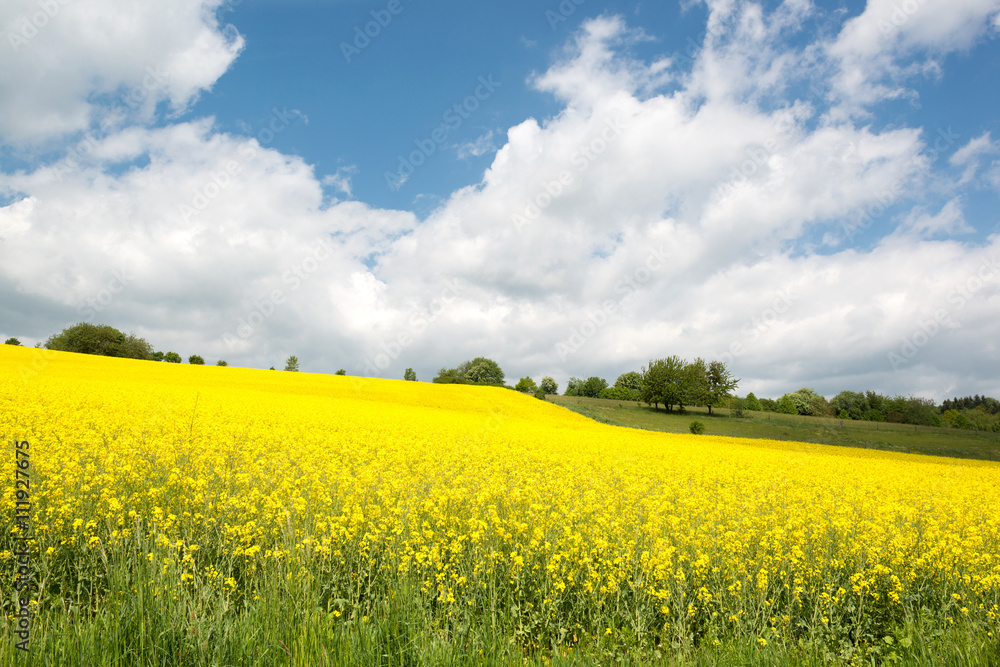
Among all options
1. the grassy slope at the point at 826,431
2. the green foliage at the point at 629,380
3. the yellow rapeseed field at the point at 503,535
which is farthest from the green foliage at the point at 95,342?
the green foliage at the point at 629,380

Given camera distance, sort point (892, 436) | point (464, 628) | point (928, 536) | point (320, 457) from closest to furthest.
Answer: point (464, 628) < point (928, 536) < point (320, 457) < point (892, 436)

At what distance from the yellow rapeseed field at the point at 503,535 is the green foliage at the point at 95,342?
7597 centimetres

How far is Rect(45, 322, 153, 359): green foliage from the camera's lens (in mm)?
70438

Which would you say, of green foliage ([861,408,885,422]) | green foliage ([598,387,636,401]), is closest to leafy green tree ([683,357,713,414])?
green foliage ([598,387,636,401])

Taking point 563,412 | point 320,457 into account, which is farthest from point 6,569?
point 563,412

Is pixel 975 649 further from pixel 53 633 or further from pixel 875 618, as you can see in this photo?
pixel 53 633

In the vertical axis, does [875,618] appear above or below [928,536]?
below

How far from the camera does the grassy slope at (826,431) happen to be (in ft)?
145

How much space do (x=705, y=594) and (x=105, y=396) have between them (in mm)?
21350

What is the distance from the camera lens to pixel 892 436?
49.8m

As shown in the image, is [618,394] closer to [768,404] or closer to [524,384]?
[524,384]

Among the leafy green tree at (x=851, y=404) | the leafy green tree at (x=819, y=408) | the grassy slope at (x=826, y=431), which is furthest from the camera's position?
the leafy green tree at (x=819, y=408)

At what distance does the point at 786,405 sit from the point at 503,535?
124 metres

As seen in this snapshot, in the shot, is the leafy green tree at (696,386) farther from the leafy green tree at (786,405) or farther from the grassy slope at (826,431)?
the leafy green tree at (786,405)
